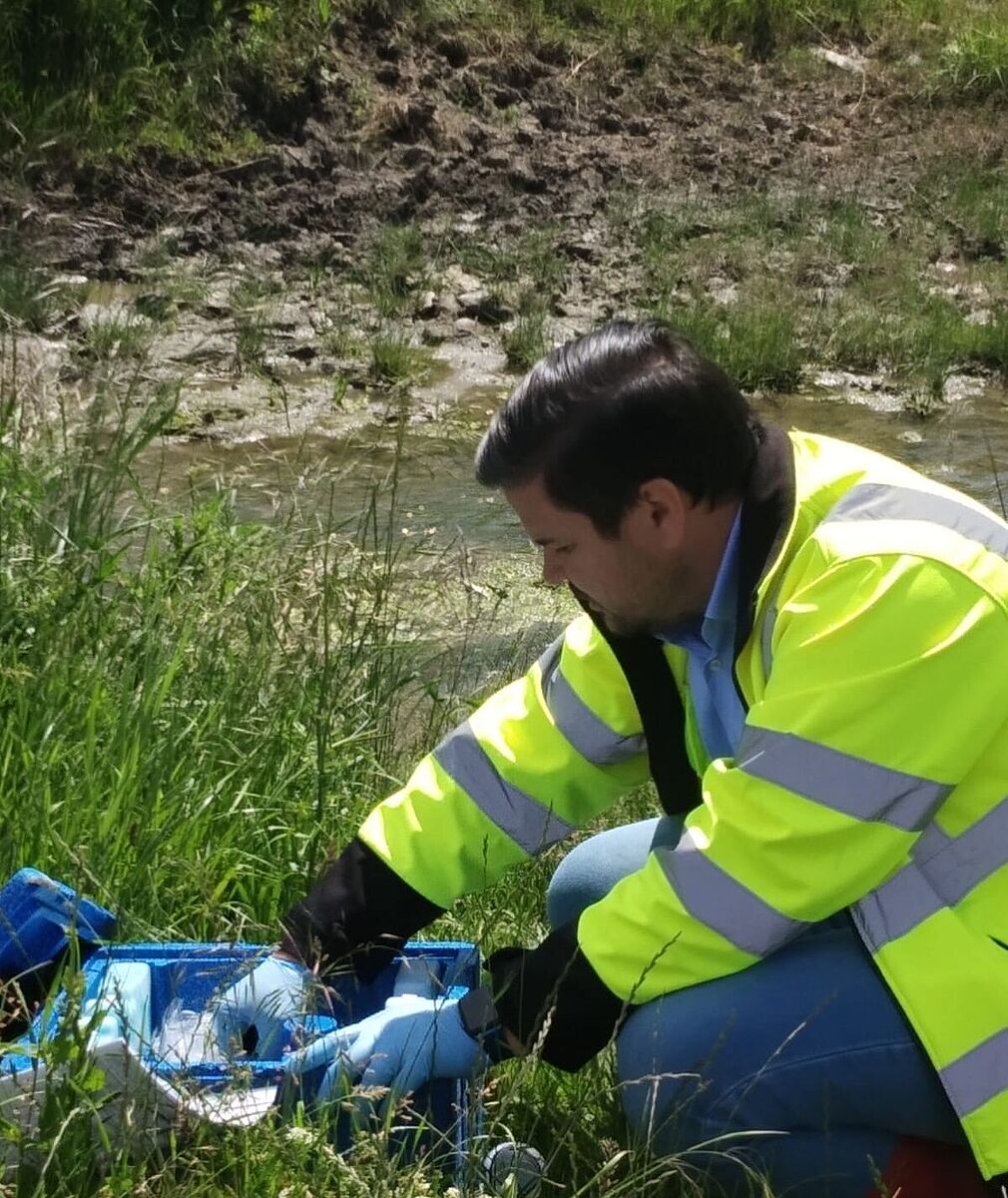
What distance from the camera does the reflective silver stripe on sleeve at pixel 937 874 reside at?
2.10 metres

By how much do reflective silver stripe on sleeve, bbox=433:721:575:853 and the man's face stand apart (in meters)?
0.39

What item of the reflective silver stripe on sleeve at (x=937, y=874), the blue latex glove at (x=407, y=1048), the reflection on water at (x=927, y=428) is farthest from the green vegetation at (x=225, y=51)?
the reflective silver stripe on sleeve at (x=937, y=874)

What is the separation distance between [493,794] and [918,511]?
815mm

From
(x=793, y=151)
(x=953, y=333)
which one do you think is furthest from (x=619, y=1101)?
(x=793, y=151)

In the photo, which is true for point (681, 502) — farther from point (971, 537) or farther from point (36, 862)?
point (36, 862)

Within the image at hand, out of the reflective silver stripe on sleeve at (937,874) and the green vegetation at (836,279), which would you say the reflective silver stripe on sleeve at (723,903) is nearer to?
the reflective silver stripe on sleeve at (937,874)

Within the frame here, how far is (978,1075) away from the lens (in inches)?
82.5

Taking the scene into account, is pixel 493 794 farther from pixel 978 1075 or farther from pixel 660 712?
pixel 978 1075

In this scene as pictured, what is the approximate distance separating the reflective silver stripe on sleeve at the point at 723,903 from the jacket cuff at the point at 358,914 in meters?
0.54

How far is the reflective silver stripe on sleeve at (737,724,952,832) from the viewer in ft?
6.65

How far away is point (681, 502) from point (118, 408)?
1.59m

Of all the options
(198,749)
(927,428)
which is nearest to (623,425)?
(198,749)

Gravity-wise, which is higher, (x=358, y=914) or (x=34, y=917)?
(x=34, y=917)

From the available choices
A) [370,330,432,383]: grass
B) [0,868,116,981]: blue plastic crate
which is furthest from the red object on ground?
[370,330,432,383]: grass
